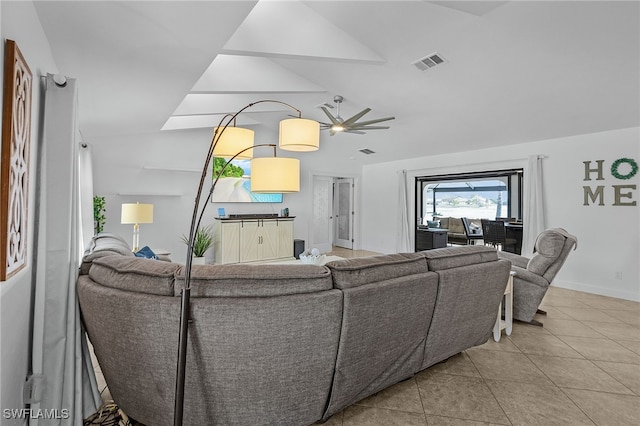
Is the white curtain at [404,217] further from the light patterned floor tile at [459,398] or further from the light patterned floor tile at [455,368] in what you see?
the light patterned floor tile at [459,398]

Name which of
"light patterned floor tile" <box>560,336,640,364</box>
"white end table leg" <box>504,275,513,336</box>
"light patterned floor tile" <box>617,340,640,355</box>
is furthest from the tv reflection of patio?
"light patterned floor tile" <box>617,340,640,355</box>

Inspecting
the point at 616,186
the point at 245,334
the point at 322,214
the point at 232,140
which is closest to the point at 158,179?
the point at 232,140

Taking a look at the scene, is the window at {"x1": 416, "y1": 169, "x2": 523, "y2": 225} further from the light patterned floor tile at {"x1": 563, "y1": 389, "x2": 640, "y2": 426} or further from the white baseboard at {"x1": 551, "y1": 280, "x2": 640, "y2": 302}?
the light patterned floor tile at {"x1": 563, "y1": 389, "x2": 640, "y2": 426}

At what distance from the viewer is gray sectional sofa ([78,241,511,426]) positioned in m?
1.43

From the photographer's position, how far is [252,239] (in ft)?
20.7

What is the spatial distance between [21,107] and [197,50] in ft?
4.05

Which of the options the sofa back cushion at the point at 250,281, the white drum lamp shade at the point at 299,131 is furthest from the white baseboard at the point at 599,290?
the sofa back cushion at the point at 250,281

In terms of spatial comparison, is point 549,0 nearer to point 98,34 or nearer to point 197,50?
point 197,50

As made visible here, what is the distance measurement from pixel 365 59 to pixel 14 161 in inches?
115

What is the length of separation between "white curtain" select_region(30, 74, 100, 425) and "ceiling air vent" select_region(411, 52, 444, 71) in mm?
3118

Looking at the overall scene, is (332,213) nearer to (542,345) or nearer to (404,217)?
(404,217)

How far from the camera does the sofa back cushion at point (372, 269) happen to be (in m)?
1.68

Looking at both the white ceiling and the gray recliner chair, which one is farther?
the gray recliner chair

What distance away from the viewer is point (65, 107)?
1628 mm
